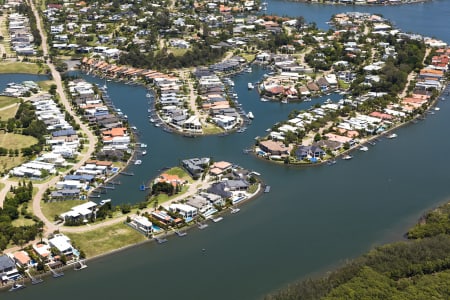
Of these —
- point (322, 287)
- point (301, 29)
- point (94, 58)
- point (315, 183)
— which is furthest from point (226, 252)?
point (301, 29)

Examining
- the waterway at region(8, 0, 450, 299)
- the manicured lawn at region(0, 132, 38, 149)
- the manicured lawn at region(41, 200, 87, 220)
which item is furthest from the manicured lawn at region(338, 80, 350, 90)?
the manicured lawn at region(41, 200, 87, 220)

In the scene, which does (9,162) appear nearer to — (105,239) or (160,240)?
(105,239)

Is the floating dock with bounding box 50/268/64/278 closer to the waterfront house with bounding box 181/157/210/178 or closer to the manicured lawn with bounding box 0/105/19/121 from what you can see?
the waterfront house with bounding box 181/157/210/178

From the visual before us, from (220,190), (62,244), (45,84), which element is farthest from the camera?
(45,84)

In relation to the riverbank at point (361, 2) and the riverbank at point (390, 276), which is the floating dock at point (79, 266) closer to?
the riverbank at point (390, 276)

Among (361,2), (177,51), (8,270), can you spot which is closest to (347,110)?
(177,51)

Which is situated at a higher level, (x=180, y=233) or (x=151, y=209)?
(x=151, y=209)

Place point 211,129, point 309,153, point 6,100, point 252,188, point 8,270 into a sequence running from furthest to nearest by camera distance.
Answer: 1. point 6,100
2. point 211,129
3. point 309,153
4. point 252,188
5. point 8,270
